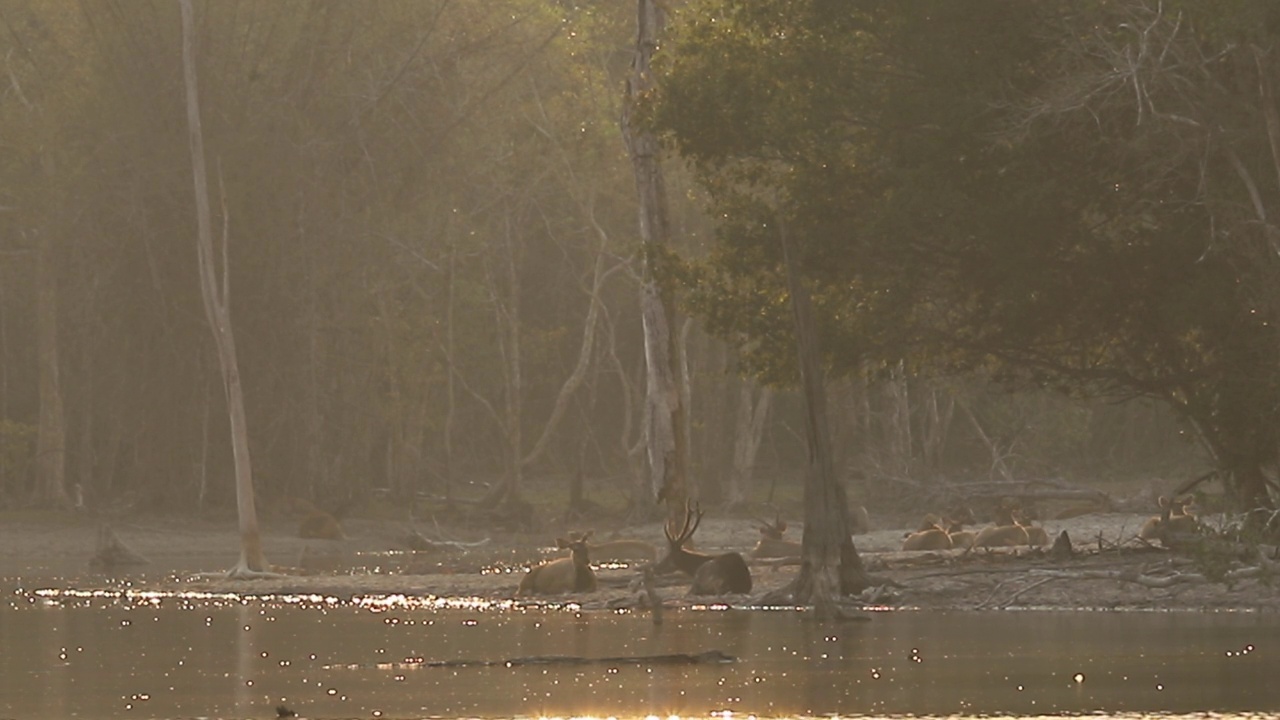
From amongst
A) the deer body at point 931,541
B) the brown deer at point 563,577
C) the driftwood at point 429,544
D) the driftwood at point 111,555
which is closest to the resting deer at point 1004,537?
the deer body at point 931,541

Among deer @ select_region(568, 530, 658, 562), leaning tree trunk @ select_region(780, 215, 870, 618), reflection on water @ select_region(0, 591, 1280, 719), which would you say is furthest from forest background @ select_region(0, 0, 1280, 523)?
deer @ select_region(568, 530, 658, 562)

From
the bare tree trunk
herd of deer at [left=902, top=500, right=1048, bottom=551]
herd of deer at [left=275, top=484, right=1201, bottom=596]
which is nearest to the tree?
herd of deer at [left=275, top=484, right=1201, bottom=596]

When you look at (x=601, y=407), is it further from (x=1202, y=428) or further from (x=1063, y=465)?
(x=1202, y=428)

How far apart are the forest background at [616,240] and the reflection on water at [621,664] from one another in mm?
4372

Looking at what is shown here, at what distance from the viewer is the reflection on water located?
1560 centimetres

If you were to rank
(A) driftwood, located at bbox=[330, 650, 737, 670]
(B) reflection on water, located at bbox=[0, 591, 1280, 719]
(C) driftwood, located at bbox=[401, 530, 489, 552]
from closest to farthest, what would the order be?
(B) reflection on water, located at bbox=[0, 591, 1280, 719] < (A) driftwood, located at bbox=[330, 650, 737, 670] < (C) driftwood, located at bbox=[401, 530, 489, 552]

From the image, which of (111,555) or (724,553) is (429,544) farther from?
(724,553)

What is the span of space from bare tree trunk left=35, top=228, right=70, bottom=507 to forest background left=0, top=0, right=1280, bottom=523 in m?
0.09

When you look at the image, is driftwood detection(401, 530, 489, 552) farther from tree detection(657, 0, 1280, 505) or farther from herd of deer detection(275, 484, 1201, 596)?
tree detection(657, 0, 1280, 505)

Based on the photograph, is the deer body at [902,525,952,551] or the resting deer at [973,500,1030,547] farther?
the deer body at [902,525,952,551]

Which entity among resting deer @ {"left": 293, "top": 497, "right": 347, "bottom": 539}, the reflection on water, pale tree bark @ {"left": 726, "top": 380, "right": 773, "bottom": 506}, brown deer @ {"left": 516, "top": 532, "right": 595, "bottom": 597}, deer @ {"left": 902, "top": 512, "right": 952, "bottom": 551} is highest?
pale tree bark @ {"left": 726, "top": 380, "right": 773, "bottom": 506}

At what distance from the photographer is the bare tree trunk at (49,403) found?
5091 centimetres

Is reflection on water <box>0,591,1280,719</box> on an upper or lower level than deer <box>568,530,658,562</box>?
lower

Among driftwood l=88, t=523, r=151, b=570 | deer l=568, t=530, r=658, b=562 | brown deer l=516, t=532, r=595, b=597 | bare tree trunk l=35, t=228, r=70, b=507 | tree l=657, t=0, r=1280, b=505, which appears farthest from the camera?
bare tree trunk l=35, t=228, r=70, b=507
